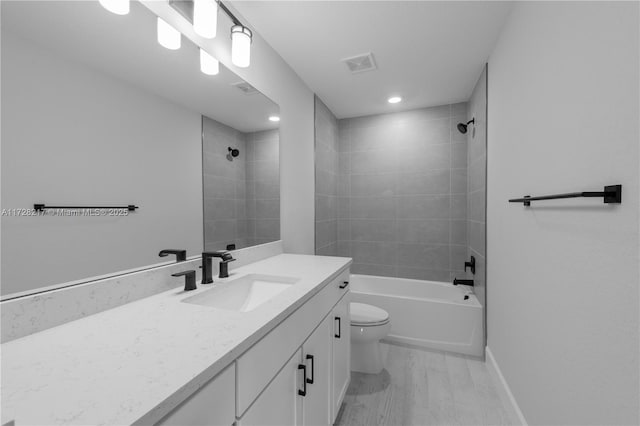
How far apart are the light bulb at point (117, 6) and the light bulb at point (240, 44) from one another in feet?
1.62

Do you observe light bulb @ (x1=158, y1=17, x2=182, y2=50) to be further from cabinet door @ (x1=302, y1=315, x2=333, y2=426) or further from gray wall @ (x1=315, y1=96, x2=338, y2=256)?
gray wall @ (x1=315, y1=96, x2=338, y2=256)

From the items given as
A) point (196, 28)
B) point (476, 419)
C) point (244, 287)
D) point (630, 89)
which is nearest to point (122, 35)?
point (196, 28)

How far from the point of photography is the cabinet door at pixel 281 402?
2.40ft

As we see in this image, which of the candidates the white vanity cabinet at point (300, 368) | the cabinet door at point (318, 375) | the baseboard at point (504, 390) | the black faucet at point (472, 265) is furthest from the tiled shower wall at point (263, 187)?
the black faucet at point (472, 265)

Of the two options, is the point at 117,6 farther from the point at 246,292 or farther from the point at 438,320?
the point at 438,320

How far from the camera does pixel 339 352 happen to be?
58.9 inches

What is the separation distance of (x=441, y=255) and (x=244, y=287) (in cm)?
243

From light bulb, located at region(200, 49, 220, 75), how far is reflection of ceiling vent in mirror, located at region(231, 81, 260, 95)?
0.14 meters

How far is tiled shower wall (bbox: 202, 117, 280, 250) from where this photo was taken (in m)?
1.41

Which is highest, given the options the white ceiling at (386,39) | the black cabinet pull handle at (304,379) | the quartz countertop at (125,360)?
the white ceiling at (386,39)

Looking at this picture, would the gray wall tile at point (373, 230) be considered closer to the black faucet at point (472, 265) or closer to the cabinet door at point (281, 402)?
the black faucet at point (472, 265)

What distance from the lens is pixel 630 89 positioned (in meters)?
0.71

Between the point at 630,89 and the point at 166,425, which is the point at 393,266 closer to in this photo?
the point at 630,89

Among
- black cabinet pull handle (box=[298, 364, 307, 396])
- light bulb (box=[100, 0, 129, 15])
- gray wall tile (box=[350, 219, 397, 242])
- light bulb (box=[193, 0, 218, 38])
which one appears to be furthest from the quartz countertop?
gray wall tile (box=[350, 219, 397, 242])
